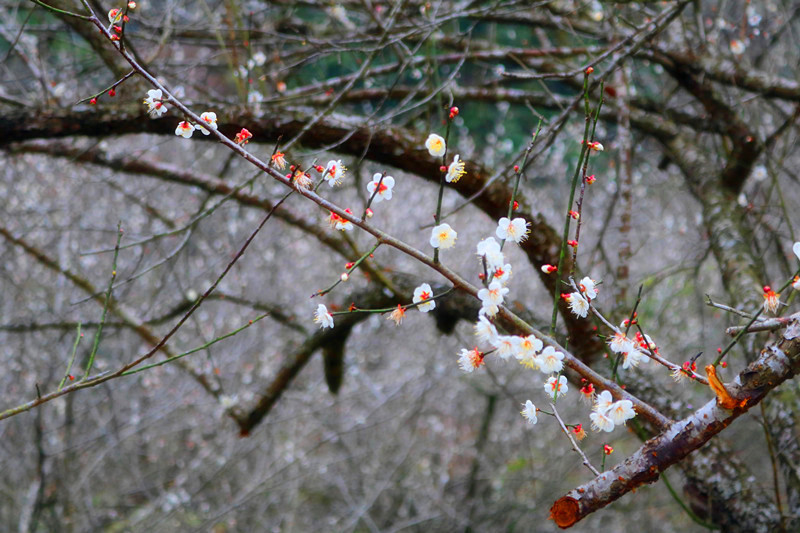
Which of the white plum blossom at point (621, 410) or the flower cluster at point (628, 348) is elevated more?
the flower cluster at point (628, 348)

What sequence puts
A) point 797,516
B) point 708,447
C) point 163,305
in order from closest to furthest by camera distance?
point 797,516 → point 708,447 → point 163,305

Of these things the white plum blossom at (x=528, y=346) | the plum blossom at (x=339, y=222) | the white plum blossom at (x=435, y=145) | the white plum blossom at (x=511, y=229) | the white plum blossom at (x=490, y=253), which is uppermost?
the white plum blossom at (x=435, y=145)

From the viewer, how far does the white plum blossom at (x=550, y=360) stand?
3.92 feet

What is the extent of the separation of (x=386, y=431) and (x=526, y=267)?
2573mm

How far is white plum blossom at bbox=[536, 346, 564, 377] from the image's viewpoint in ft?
3.92

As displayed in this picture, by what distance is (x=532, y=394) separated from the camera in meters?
6.32

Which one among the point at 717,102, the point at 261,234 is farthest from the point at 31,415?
the point at 717,102

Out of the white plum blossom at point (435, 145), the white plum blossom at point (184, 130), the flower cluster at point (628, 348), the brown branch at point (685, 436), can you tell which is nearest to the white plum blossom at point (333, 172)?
the white plum blossom at point (435, 145)

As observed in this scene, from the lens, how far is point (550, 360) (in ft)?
3.94

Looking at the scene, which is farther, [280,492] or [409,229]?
[409,229]

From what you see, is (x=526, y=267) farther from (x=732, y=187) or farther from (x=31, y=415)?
(x=31, y=415)

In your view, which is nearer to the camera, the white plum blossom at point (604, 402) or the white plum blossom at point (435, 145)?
the white plum blossom at point (604, 402)

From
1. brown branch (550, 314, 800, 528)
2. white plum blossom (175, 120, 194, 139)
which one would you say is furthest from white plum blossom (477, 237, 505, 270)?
white plum blossom (175, 120, 194, 139)

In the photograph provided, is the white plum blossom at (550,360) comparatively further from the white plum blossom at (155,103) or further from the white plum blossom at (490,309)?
the white plum blossom at (155,103)
